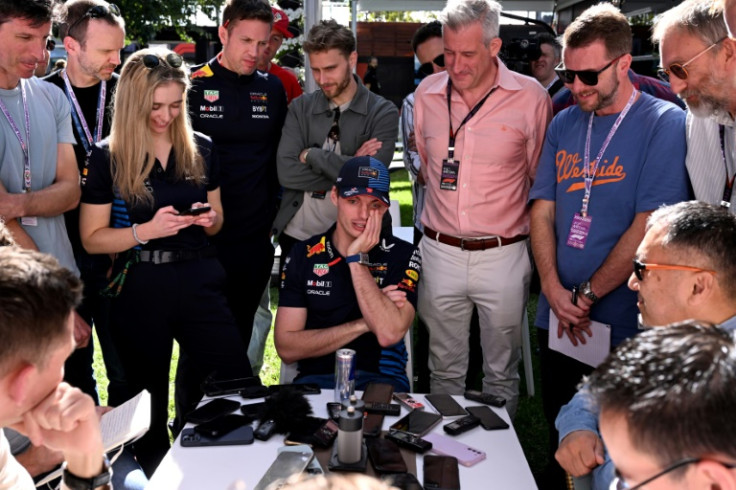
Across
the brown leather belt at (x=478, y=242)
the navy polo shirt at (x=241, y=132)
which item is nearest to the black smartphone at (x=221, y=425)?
the brown leather belt at (x=478, y=242)

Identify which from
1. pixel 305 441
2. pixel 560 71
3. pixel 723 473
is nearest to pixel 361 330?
pixel 305 441

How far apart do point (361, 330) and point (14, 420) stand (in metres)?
1.67

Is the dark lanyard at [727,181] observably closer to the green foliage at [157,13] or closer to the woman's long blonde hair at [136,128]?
the woman's long blonde hair at [136,128]

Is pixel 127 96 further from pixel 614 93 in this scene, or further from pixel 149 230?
pixel 614 93

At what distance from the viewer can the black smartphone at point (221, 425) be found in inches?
86.5

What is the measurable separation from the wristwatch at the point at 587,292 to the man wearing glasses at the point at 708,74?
0.52 meters

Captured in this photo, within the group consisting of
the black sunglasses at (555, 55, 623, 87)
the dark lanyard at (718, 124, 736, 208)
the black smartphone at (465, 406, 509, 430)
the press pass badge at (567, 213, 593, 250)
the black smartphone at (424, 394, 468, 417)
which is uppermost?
the black sunglasses at (555, 55, 623, 87)

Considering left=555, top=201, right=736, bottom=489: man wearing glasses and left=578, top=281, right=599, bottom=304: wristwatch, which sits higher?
left=555, top=201, right=736, bottom=489: man wearing glasses

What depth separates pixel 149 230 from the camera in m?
2.94

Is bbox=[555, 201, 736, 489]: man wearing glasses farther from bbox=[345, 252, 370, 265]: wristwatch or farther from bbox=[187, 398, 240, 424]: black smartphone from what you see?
bbox=[345, 252, 370, 265]: wristwatch

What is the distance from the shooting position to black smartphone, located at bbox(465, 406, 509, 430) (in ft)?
7.51

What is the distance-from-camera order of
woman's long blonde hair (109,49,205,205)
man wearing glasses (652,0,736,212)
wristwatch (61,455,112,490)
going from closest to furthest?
wristwatch (61,455,112,490)
man wearing glasses (652,0,736,212)
woman's long blonde hair (109,49,205,205)

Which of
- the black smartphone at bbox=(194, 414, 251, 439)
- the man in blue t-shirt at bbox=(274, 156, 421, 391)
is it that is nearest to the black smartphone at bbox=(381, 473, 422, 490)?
the black smartphone at bbox=(194, 414, 251, 439)

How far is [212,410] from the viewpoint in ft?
7.77
